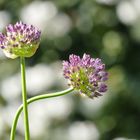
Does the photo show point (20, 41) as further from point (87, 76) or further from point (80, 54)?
point (80, 54)

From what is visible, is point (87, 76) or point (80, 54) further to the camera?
point (80, 54)

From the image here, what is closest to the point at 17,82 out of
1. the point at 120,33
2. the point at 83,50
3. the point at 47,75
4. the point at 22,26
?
the point at 47,75

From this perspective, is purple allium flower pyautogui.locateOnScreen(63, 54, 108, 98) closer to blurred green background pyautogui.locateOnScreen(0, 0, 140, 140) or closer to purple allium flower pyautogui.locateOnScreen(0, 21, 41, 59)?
purple allium flower pyautogui.locateOnScreen(0, 21, 41, 59)

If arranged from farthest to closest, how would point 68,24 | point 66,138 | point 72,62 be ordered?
1. point 68,24
2. point 66,138
3. point 72,62

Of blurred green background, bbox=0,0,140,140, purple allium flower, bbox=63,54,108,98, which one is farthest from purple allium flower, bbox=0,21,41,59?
blurred green background, bbox=0,0,140,140

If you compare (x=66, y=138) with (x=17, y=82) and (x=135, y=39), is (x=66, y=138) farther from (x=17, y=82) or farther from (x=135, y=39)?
(x=135, y=39)

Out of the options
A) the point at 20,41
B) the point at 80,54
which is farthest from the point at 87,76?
the point at 80,54
